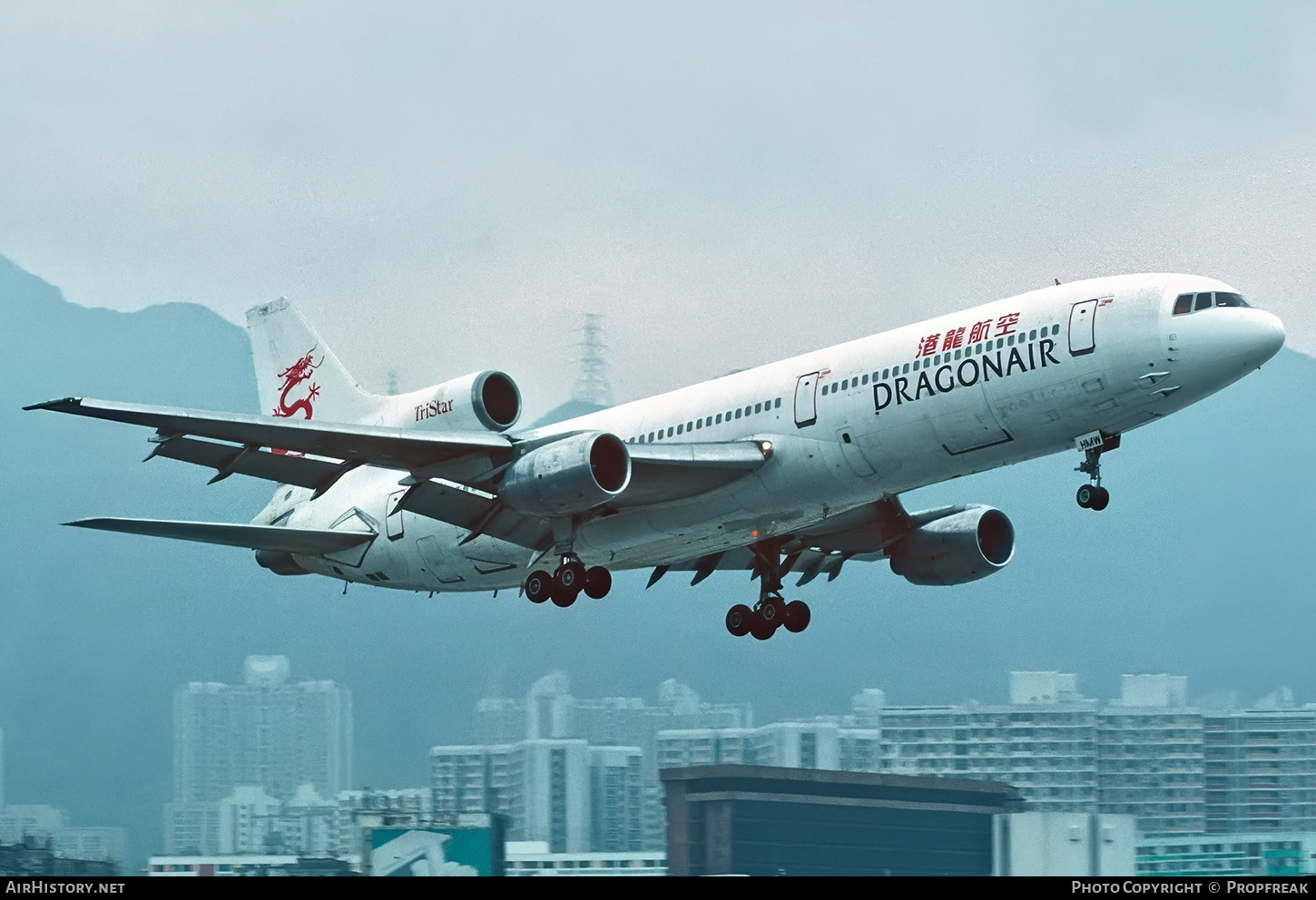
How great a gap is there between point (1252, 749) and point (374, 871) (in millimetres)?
38867

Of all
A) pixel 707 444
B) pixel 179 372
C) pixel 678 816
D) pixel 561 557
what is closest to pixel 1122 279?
pixel 707 444

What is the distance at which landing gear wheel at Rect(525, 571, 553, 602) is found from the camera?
108 ft

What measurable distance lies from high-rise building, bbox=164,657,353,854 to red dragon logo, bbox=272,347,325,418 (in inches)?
1335

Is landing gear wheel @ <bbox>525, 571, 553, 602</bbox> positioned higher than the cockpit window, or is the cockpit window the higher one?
the cockpit window

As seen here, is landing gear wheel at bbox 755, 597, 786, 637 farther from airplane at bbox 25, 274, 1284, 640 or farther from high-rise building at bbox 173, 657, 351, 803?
high-rise building at bbox 173, 657, 351, 803

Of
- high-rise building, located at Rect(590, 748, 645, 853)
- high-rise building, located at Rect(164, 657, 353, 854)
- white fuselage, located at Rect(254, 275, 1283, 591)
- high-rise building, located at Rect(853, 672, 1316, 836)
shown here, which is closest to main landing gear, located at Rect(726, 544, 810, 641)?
white fuselage, located at Rect(254, 275, 1283, 591)

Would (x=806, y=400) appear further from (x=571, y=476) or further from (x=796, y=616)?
(x=796, y=616)

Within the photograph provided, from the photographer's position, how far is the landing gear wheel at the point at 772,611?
120 ft

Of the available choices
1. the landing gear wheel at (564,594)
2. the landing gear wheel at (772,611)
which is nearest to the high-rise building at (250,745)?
the landing gear wheel at (772,611)

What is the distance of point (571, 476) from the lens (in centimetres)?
2912

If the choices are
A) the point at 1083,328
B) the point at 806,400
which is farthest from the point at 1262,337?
the point at 806,400

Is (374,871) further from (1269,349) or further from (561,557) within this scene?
(1269,349)

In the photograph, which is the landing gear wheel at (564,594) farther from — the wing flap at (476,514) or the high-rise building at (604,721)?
the high-rise building at (604,721)

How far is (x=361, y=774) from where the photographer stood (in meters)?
71.1
